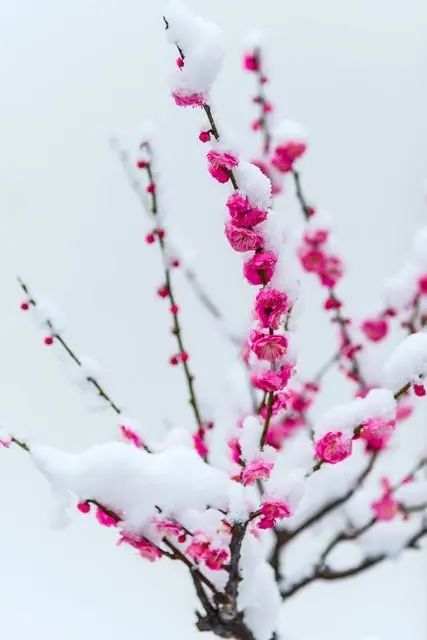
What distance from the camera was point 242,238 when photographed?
57.4 inches

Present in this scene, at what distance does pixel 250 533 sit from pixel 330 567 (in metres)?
1.43

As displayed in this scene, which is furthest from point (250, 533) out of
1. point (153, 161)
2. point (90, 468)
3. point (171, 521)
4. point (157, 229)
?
point (153, 161)

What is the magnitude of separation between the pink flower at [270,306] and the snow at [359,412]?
348 millimetres

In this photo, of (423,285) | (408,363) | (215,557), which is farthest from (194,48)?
(423,285)

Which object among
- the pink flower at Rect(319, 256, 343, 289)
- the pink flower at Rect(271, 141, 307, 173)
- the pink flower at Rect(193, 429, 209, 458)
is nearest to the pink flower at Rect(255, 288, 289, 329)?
the pink flower at Rect(193, 429, 209, 458)

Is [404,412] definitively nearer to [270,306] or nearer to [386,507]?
[386,507]

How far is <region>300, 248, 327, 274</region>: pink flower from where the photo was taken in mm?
3488

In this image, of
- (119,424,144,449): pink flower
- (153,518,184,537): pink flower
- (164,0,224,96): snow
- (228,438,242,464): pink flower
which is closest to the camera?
(164,0,224,96): snow

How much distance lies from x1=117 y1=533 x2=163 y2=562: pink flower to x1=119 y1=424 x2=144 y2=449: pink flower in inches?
15.0

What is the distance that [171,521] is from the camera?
1885mm

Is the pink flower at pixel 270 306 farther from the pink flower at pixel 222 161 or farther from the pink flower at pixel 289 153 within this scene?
the pink flower at pixel 289 153

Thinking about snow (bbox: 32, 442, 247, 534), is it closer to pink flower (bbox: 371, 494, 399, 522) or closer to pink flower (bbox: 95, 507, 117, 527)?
pink flower (bbox: 95, 507, 117, 527)

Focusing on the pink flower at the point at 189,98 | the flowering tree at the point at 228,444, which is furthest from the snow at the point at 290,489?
the pink flower at the point at 189,98

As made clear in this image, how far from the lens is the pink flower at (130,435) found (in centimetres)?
222
